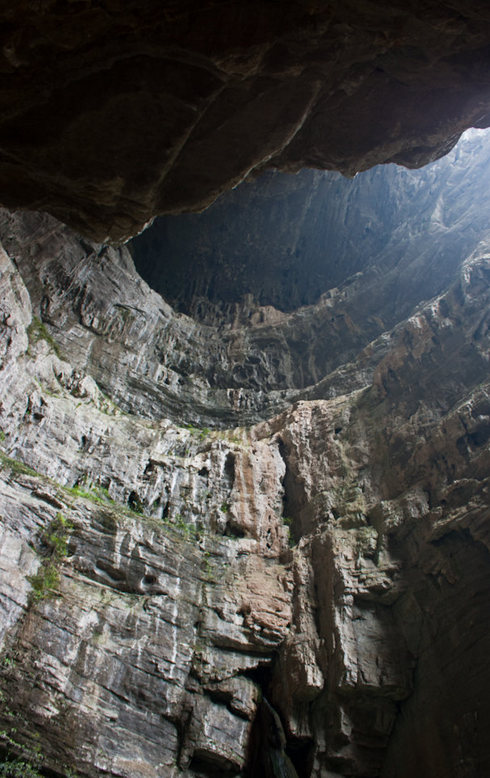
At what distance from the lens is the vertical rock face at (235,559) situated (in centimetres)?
1032

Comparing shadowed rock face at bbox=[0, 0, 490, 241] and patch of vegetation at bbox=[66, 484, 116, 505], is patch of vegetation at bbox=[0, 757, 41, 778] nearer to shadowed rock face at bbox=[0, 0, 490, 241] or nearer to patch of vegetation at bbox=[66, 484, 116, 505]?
patch of vegetation at bbox=[66, 484, 116, 505]

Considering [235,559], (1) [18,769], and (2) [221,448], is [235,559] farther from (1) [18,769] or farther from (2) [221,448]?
(1) [18,769]

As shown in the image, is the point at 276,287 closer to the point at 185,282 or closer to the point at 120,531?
the point at 185,282

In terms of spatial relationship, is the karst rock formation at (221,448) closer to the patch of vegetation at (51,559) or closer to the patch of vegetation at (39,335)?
the patch of vegetation at (51,559)

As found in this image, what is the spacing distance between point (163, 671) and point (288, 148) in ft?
41.3

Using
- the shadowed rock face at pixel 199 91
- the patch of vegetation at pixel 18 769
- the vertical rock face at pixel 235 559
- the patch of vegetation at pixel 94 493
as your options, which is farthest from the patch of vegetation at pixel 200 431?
the shadowed rock face at pixel 199 91

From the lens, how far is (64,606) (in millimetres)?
11398

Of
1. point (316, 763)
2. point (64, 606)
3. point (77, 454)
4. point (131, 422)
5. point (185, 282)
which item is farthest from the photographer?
point (185, 282)

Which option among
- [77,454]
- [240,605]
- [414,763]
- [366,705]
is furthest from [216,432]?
[414,763]

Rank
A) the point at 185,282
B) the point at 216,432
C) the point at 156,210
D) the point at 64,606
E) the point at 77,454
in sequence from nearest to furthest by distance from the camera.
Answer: the point at 156,210
the point at 64,606
the point at 77,454
the point at 216,432
the point at 185,282

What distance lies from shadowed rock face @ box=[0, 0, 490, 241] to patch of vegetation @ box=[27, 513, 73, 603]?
8.63 m

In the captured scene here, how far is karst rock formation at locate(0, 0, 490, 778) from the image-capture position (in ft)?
18.5

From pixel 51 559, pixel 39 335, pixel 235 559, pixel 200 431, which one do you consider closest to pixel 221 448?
pixel 200 431

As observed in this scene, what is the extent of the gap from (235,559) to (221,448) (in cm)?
514
